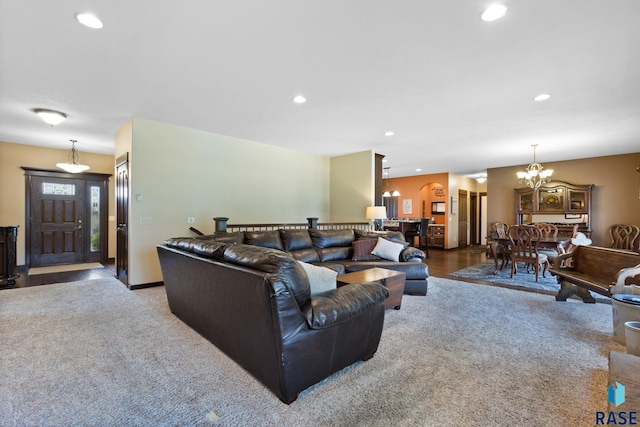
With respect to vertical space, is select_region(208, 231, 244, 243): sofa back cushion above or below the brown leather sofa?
above

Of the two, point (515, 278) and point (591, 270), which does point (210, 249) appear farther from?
point (515, 278)

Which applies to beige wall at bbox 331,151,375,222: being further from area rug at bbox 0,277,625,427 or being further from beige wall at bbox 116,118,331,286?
area rug at bbox 0,277,625,427

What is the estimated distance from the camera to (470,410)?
1754mm

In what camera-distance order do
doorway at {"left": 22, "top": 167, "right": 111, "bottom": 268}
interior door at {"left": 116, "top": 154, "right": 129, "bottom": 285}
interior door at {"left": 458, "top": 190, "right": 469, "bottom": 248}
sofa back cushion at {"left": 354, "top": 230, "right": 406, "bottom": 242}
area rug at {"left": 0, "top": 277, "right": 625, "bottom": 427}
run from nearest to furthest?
area rug at {"left": 0, "top": 277, "right": 625, "bottom": 427} < interior door at {"left": 116, "top": 154, "right": 129, "bottom": 285} < sofa back cushion at {"left": 354, "top": 230, "right": 406, "bottom": 242} < doorway at {"left": 22, "top": 167, "right": 111, "bottom": 268} < interior door at {"left": 458, "top": 190, "right": 469, "bottom": 248}

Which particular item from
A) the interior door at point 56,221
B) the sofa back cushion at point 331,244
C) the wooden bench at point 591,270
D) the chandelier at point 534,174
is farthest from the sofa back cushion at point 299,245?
the interior door at point 56,221

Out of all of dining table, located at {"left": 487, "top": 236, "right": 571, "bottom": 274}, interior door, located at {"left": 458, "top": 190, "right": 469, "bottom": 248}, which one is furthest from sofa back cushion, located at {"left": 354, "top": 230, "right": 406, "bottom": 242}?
interior door, located at {"left": 458, "top": 190, "right": 469, "bottom": 248}

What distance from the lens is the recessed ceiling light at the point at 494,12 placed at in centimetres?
203

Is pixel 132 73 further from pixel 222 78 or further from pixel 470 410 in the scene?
pixel 470 410

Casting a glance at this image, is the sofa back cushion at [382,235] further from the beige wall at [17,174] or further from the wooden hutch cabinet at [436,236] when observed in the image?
the beige wall at [17,174]

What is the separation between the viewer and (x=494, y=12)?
2080mm

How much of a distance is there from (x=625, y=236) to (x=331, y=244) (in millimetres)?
6910

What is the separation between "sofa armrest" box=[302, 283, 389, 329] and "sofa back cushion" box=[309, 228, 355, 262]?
95.4 inches

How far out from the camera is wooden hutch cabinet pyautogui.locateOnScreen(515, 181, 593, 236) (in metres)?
7.17

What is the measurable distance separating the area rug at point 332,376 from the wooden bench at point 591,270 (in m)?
0.36
